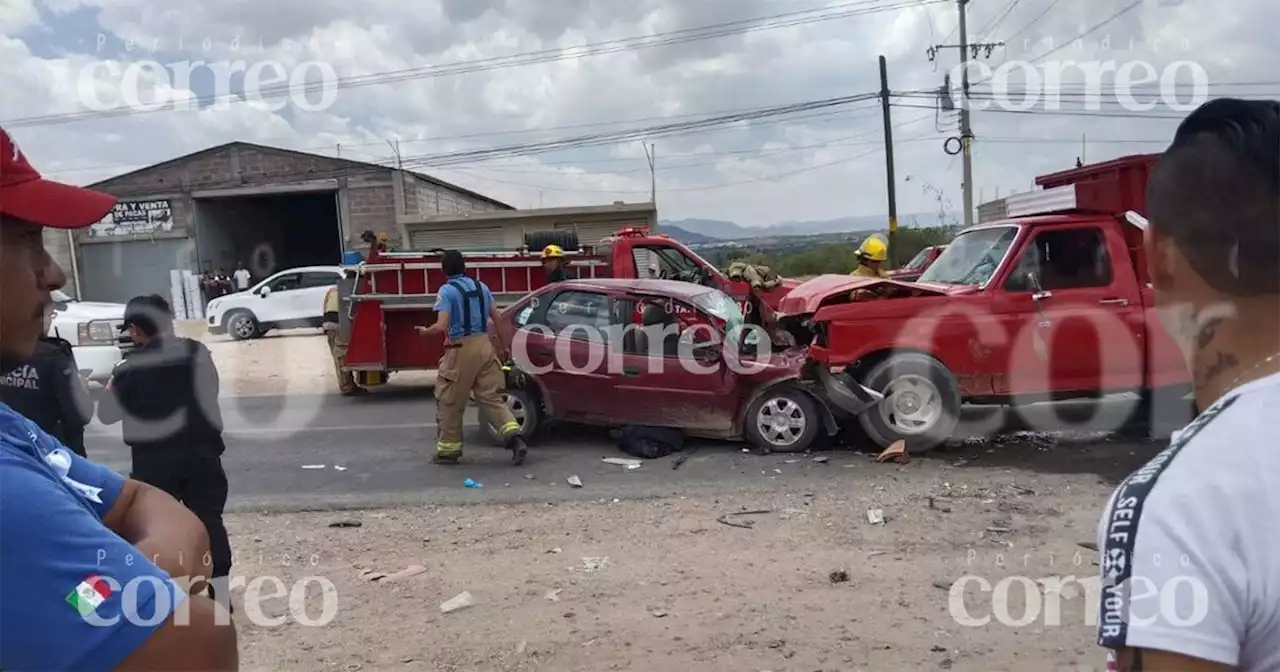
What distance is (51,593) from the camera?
44.7 inches

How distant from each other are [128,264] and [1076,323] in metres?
30.4

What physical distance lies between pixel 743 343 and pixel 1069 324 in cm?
272

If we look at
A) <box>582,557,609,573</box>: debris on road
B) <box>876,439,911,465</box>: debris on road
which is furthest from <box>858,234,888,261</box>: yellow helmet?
<box>582,557,609,573</box>: debris on road

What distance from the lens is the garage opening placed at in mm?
30938

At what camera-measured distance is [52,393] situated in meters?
4.25

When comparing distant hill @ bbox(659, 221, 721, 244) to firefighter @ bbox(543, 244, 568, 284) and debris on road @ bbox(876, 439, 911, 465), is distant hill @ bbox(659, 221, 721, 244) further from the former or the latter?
debris on road @ bbox(876, 439, 911, 465)

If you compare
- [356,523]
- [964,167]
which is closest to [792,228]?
[964,167]

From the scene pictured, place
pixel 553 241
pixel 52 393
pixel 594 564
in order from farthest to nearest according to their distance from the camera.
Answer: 1. pixel 553 241
2. pixel 594 564
3. pixel 52 393

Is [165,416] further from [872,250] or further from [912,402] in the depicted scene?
[872,250]

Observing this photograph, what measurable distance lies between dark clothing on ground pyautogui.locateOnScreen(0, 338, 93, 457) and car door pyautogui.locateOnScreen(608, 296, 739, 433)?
4.37m

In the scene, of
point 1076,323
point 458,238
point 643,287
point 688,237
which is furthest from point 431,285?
point 688,237

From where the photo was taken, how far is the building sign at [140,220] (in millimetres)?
29516

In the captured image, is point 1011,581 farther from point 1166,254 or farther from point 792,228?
point 792,228

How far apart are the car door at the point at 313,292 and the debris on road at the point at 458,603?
1613 centimetres
